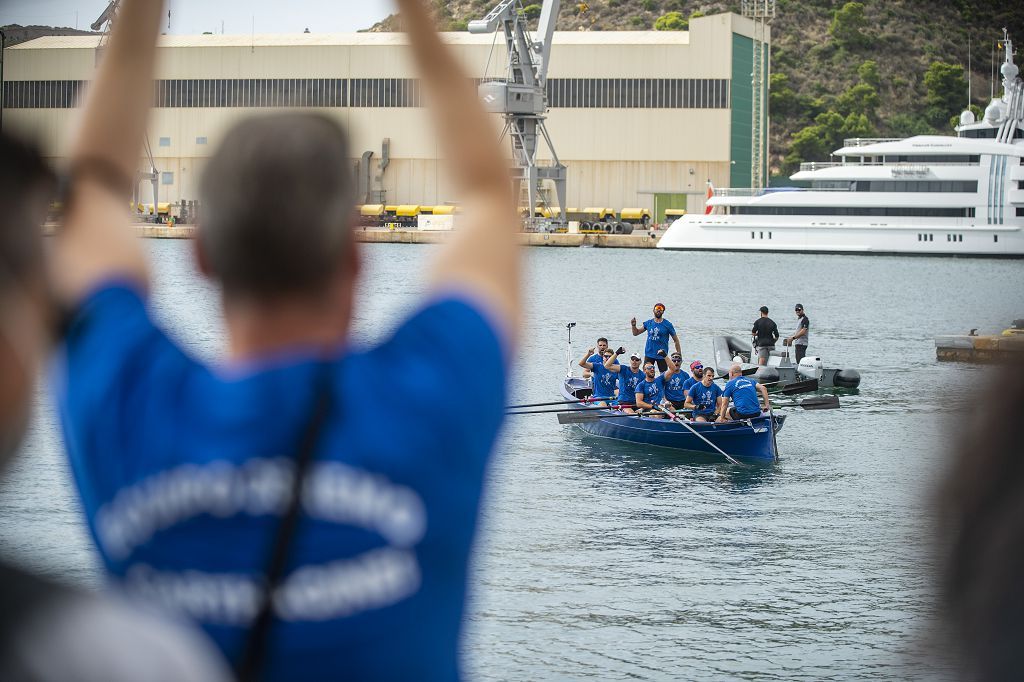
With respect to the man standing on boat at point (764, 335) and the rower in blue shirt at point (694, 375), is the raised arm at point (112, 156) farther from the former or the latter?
the man standing on boat at point (764, 335)

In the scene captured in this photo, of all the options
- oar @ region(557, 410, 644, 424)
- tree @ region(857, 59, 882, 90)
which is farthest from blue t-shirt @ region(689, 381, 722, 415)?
tree @ region(857, 59, 882, 90)

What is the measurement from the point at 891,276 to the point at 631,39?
25998mm

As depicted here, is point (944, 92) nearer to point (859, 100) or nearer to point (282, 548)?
point (859, 100)

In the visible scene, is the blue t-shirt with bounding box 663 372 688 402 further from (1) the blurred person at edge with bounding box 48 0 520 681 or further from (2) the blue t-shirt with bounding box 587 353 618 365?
(1) the blurred person at edge with bounding box 48 0 520 681

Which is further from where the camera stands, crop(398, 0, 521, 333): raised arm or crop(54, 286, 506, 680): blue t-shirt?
crop(398, 0, 521, 333): raised arm

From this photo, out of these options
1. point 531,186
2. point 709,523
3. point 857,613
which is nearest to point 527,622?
point 857,613

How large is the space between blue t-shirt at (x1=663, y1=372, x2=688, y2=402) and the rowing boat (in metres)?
0.52

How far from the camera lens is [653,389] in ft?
77.7

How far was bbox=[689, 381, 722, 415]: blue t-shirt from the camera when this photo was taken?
23.3 m

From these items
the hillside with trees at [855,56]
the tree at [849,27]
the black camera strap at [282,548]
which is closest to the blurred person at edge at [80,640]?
the black camera strap at [282,548]

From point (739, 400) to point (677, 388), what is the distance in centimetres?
113

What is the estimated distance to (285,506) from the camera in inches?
65.5

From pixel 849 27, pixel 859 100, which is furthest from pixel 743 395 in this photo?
pixel 849 27

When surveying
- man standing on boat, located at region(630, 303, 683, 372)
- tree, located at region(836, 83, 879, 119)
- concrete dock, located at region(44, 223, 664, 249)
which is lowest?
man standing on boat, located at region(630, 303, 683, 372)
